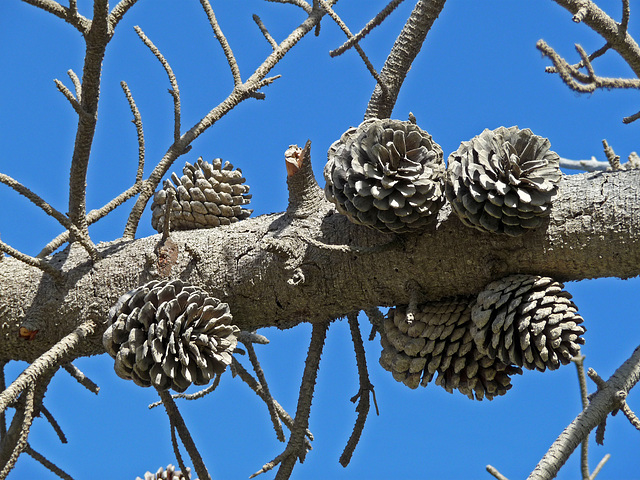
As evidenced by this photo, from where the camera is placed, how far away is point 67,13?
1.67 meters

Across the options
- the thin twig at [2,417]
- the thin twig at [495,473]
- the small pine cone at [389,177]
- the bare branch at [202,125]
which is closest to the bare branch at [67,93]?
the bare branch at [202,125]

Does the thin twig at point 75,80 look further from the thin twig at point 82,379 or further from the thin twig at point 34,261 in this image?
the thin twig at point 82,379

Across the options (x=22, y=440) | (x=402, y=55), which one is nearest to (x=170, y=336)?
(x=22, y=440)

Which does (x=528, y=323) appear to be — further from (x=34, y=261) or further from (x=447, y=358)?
(x=34, y=261)

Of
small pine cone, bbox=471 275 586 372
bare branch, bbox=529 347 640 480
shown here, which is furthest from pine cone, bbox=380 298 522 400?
bare branch, bbox=529 347 640 480

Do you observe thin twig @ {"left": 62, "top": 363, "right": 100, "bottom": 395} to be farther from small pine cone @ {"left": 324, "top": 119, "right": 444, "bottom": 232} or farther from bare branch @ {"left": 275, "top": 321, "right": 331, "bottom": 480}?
small pine cone @ {"left": 324, "top": 119, "right": 444, "bottom": 232}

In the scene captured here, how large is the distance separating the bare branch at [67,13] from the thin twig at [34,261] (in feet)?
1.78

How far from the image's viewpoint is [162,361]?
5.12 ft

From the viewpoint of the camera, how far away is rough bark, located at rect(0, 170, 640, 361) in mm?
1521

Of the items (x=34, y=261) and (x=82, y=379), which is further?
(x=82, y=379)

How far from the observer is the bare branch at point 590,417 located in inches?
50.9

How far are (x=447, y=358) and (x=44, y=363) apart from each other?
913 millimetres

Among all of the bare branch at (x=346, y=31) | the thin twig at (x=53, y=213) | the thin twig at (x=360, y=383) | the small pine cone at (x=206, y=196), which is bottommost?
the thin twig at (x=360, y=383)

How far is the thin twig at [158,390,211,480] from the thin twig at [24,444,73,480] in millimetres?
375
